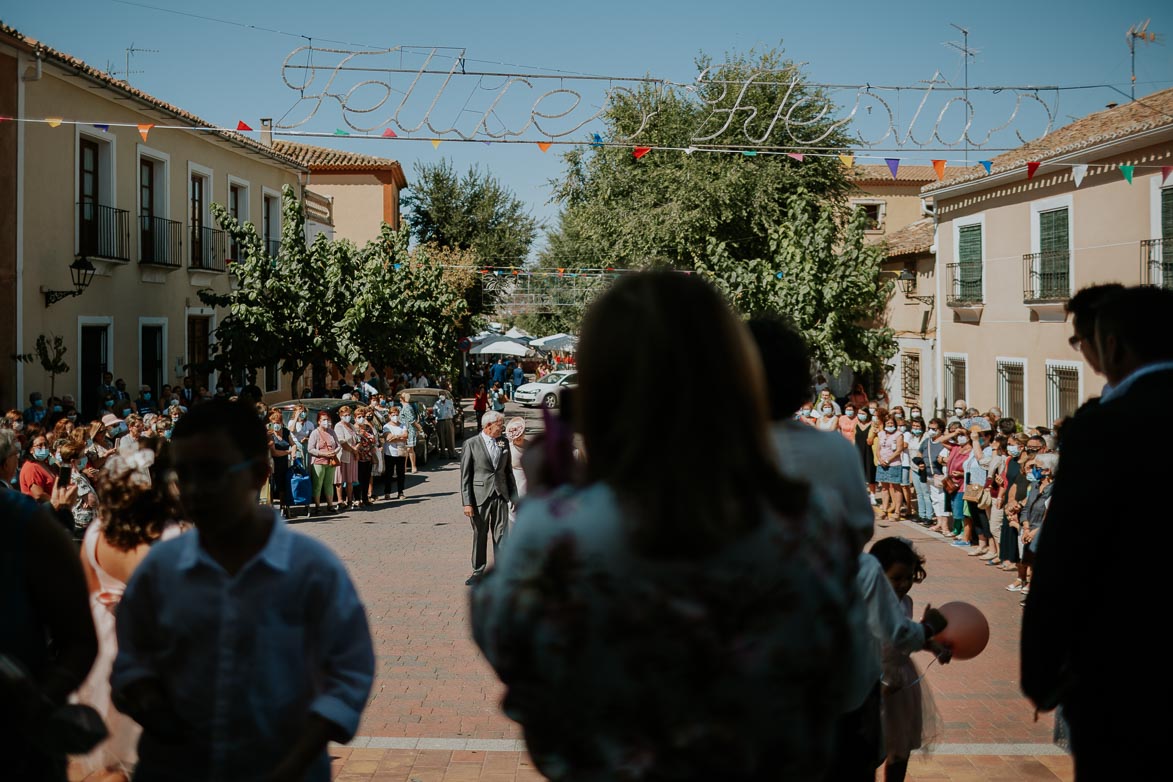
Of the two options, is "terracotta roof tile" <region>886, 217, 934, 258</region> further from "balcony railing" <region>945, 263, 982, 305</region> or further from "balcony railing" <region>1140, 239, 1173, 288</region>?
"balcony railing" <region>1140, 239, 1173, 288</region>

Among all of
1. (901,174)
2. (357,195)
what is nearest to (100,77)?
(357,195)

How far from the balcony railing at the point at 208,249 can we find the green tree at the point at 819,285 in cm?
1185

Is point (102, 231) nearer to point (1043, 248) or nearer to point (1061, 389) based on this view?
point (1043, 248)

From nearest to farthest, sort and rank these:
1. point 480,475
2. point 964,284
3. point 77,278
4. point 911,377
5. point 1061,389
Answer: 1. point 480,475
2. point 77,278
3. point 1061,389
4. point 964,284
5. point 911,377

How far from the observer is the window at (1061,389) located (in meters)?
20.8

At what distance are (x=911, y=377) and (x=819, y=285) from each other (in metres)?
5.01

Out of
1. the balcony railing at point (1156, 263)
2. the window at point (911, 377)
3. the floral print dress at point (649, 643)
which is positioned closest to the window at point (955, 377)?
the window at point (911, 377)

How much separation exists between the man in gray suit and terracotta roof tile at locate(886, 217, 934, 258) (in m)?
20.3

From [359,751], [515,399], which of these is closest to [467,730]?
[359,751]

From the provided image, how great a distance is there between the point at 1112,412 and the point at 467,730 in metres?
4.78

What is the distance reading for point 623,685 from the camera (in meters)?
1.71

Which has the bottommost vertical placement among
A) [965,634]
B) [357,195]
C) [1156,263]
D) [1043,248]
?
[965,634]

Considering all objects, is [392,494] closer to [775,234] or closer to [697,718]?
[775,234]

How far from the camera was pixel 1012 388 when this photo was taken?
2359 cm
